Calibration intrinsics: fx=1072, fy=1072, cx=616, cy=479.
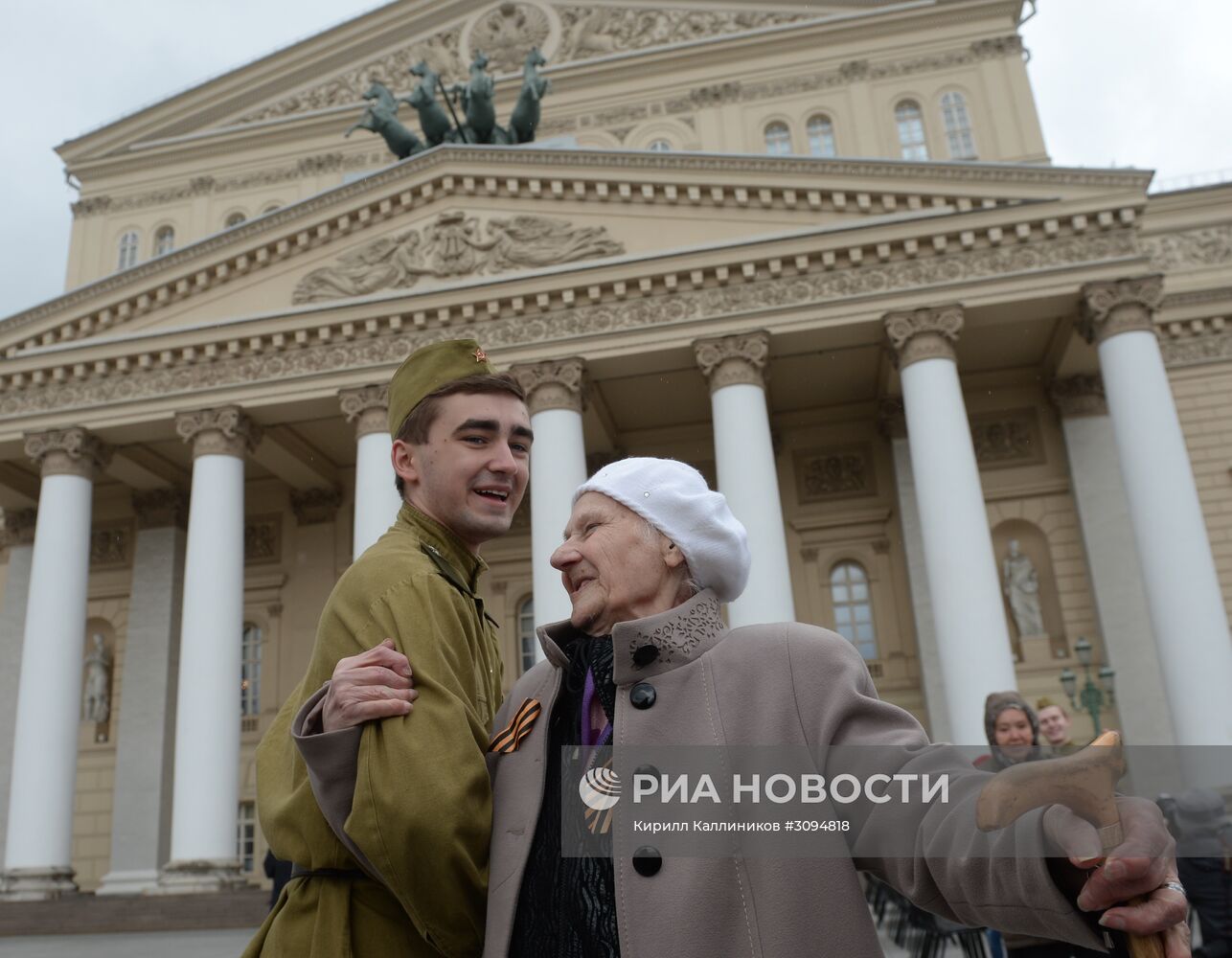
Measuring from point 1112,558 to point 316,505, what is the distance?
50.4 feet

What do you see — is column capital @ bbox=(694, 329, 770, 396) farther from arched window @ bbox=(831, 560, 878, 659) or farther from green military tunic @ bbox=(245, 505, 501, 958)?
green military tunic @ bbox=(245, 505, 501, 958)

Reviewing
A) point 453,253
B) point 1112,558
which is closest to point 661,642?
point 453,253

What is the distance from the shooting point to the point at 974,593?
1439 cm

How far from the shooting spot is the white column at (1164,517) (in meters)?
13.8

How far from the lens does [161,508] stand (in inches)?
863

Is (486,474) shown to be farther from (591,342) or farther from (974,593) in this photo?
(591,342)

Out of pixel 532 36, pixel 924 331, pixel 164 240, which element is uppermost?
pixel 532 36

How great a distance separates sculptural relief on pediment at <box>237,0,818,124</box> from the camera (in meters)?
29.7

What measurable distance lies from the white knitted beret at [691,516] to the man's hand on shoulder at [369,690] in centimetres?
49

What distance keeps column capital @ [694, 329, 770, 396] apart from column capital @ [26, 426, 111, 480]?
10.7 m

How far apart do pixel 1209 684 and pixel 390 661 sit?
47.9ft

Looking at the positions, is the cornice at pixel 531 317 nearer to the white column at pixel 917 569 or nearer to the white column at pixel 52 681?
the white column at pixel 52 681

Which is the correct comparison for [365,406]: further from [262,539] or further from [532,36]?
[532,36]

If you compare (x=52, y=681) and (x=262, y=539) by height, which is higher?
(x=262, y=539)
